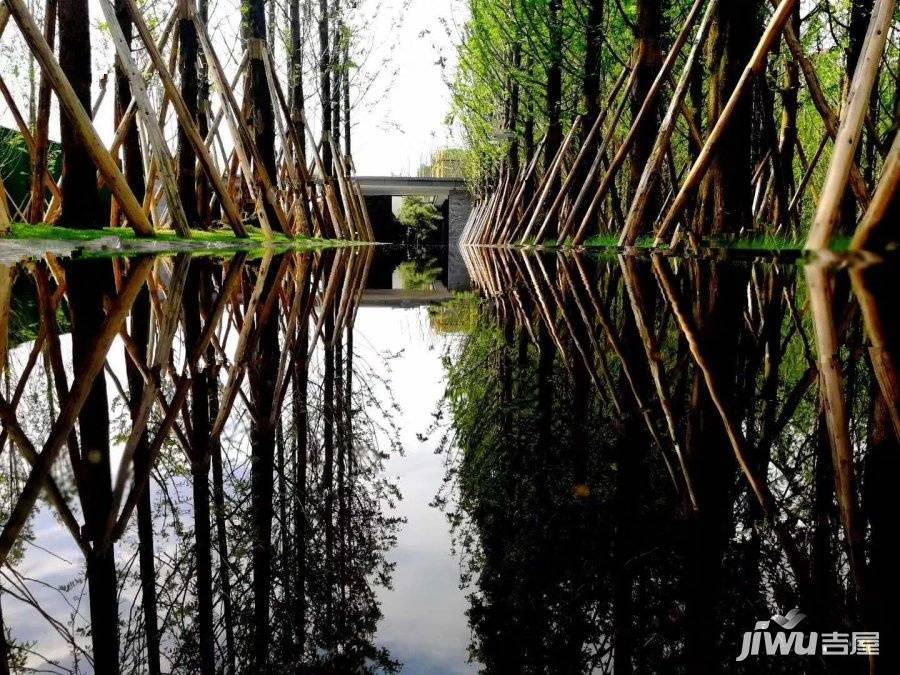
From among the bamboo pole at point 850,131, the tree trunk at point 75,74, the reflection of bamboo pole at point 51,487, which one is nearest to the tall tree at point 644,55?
the bamboo pole at point 850,131

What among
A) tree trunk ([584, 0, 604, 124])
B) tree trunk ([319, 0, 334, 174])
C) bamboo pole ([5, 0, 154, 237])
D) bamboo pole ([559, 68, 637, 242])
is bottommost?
bamboo pole ([5, 0, 154, 237])

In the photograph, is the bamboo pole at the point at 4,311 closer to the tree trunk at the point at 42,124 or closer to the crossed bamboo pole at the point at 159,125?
the crossed bamboo pole at the point at 159,125

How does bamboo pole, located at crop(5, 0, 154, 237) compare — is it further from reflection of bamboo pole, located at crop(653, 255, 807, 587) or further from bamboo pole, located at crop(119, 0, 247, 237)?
reflection of bamboo pole, located at crop(653, 255, 807, 587)

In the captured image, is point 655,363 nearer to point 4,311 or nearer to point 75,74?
point 4,311

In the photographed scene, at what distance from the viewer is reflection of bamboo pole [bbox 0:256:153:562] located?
55.5 inches

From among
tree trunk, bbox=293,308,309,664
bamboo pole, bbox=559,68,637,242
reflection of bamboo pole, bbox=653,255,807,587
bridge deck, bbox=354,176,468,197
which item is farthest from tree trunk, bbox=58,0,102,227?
bridge deck, bbox=354,176,468,197

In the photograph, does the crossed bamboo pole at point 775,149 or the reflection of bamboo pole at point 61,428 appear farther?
the crossed bamboo pole at point 775,149

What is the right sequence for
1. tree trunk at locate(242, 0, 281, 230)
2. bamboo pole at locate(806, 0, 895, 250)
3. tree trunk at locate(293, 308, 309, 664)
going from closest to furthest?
tree trunk at locate(293, 308, 309, 664), bamboo pole at locate(806, 0, 895, 250), tree trunk at locate(242, 0, 281, 230)

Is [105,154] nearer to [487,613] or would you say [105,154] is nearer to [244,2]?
[487,613]

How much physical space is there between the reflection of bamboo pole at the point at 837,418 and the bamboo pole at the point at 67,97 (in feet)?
14.5

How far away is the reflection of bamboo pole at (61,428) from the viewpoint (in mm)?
1409

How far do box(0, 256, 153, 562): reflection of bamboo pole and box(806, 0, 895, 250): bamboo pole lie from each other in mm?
3174

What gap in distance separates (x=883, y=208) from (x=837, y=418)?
6.22 ft

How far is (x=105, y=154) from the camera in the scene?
4.51 metres
